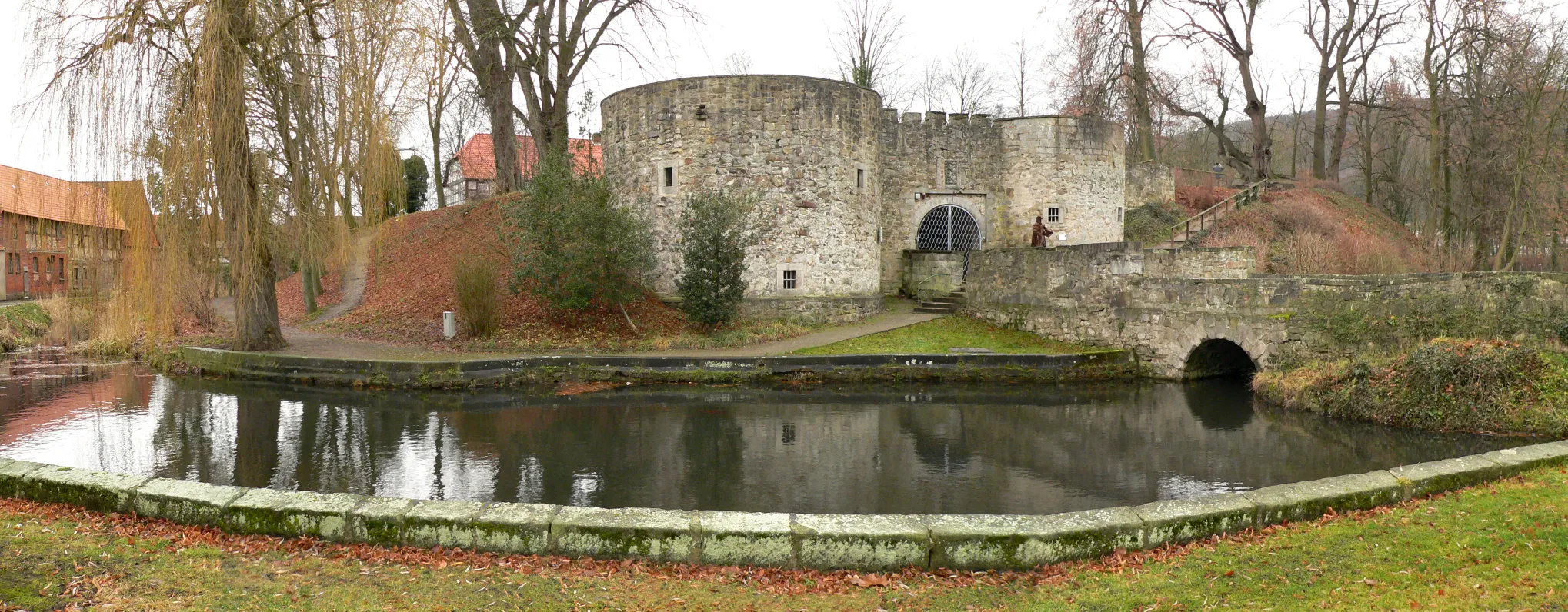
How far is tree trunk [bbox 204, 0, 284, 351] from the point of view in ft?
39.5

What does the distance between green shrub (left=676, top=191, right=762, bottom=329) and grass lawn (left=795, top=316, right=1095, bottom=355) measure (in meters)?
2.22

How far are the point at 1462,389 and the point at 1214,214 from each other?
598 inches

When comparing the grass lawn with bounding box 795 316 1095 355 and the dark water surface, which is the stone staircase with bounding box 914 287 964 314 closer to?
the grass lawn with bounding box 795 316 1095 355

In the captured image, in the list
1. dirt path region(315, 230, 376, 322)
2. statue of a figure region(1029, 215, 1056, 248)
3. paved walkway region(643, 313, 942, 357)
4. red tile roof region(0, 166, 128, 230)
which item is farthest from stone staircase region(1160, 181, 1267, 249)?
red tile roof region(0, 166, 128, 230)

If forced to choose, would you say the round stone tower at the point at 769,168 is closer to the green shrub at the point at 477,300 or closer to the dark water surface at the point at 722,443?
the green shrub at the point at 477,300

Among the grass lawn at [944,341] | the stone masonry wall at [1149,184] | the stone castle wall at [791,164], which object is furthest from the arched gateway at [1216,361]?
the stone masonry wall at [1149,184]

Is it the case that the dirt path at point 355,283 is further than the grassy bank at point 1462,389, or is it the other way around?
the dirt path at point 355,283

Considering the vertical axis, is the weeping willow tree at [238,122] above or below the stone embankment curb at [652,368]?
above

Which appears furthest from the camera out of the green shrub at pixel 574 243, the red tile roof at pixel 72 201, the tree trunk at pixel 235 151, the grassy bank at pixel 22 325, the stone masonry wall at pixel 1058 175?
the stone masonry wall at pixel 1058 175

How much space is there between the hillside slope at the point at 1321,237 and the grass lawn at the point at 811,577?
48.3ft

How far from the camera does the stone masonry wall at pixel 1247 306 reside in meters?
11.4

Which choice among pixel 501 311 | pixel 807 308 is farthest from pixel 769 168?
pixel 501 311

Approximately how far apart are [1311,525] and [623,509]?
170 inches

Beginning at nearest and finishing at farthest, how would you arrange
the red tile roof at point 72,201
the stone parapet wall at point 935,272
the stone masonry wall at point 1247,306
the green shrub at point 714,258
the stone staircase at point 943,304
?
the stone masonry wall at point 1247,306, the red tile roof at point 72,201, the green shrub at point 714,258, the stone staircase at point 943,304, the stone parapet wall at point 935,272
